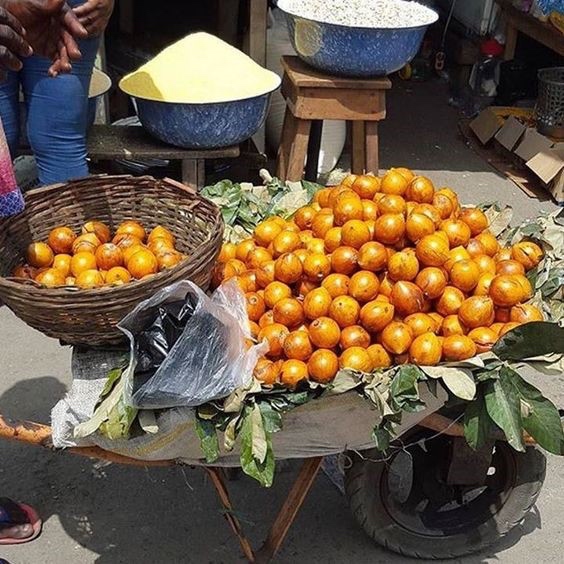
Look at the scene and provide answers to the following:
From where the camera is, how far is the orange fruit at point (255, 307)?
6.25ft

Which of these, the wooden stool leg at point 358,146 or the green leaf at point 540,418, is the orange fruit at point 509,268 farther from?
the wooden stool leg at point 358,146

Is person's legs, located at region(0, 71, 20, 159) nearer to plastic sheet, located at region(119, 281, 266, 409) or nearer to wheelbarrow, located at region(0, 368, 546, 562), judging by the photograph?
wheelbarrow, located at region(0, 368, 546, 562)

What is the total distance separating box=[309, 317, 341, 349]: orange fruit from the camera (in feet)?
5.75

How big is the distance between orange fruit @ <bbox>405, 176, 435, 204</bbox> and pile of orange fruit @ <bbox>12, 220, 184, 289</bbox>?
1.93 ft

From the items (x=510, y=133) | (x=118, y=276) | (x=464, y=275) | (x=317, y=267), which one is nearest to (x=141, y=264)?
(x=118, y=276)

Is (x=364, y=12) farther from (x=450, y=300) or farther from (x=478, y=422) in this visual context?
(x=478, y=422)

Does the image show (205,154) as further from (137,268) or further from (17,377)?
(137,268)

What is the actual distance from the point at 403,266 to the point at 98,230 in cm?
77

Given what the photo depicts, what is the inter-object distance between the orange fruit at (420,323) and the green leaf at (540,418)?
0.19 meters

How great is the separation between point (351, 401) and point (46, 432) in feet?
2.26

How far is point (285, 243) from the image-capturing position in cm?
202

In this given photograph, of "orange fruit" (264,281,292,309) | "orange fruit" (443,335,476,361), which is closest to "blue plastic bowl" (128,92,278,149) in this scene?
"orange fruit" (264,281,292,309)

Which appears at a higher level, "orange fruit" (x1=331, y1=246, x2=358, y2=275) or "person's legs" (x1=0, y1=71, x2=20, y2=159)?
"orange fruit" (x1=331, y1=246, x2=358, y2=275)

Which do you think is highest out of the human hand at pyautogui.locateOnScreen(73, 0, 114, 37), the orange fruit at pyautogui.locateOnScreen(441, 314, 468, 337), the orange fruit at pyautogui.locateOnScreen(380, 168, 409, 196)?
the human hand at pyautogui.locateOnScreen(73, 0, 114, 37)
